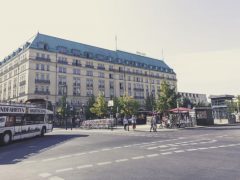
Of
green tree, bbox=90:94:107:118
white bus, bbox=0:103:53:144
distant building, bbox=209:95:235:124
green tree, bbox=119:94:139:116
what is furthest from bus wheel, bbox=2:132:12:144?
distant building, bbox=209:95:235:124

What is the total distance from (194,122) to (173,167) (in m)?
27.9

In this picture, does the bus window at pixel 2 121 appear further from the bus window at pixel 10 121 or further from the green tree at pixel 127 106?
the green tree at pixel 127 106

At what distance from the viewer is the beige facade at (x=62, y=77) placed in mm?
61375

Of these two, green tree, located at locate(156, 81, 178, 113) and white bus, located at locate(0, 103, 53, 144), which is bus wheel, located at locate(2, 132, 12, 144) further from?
green tree, located at locate(156, 81, 178, 113)

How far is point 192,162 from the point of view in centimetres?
887

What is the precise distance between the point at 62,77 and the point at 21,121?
158ft

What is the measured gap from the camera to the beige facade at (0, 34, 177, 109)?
61375 mm

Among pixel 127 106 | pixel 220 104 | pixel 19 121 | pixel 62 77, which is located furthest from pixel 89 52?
pixel 19 121

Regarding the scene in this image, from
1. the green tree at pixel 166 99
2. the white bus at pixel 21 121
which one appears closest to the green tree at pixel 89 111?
the green tree at pixel 166 99

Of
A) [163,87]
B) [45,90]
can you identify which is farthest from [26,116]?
[45,90]

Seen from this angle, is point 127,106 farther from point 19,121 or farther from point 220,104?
point 19,121

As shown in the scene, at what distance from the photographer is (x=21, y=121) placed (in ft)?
64.8

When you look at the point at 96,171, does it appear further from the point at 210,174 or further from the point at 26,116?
the point at 26,116

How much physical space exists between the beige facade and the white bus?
1083 inches
